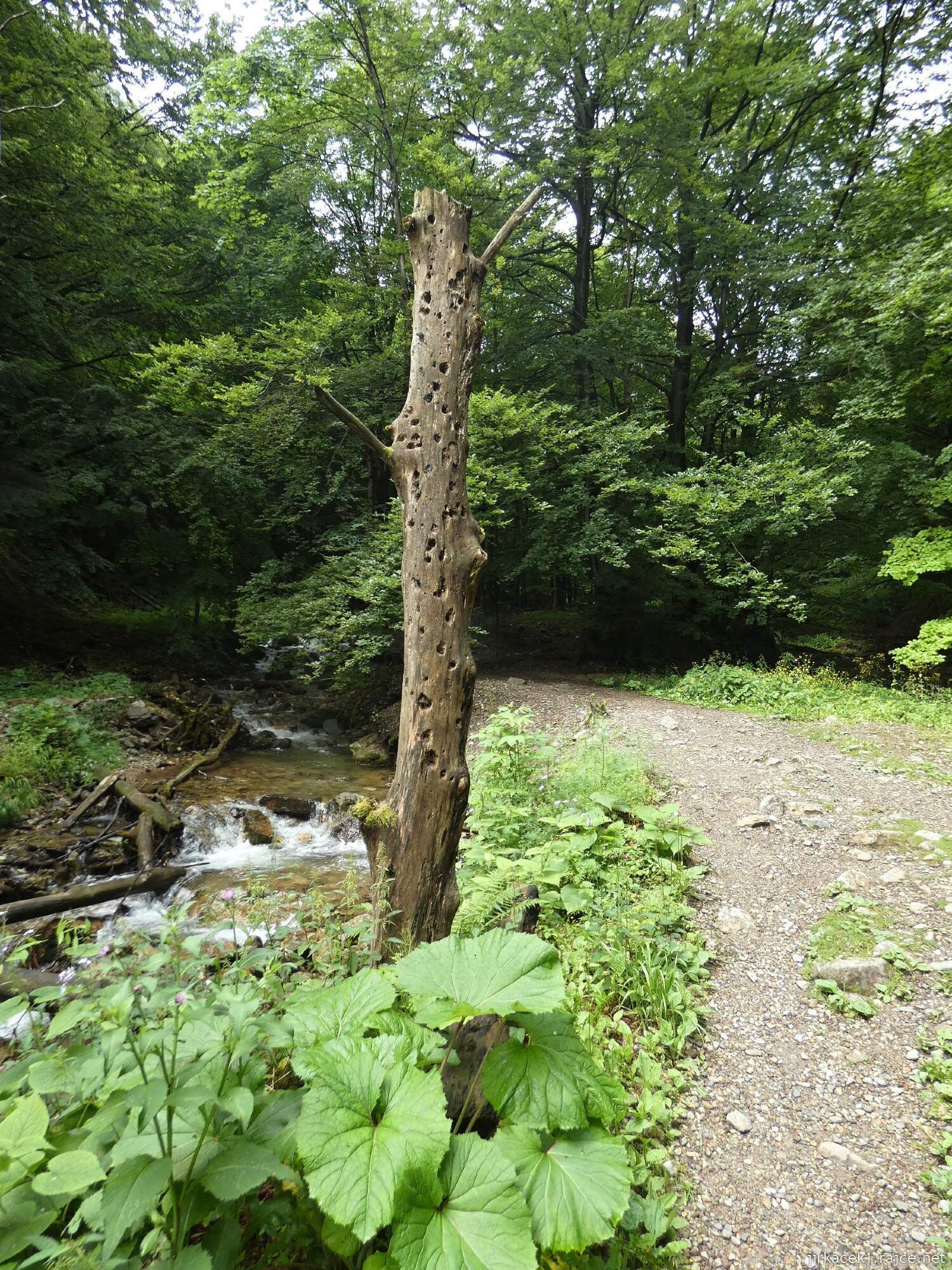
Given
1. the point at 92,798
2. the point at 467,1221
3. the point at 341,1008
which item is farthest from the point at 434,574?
the point at 92,798

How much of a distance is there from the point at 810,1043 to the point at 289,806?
19.9 feet

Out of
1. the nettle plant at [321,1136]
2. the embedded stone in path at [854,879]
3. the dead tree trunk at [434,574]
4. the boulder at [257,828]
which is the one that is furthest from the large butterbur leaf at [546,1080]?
the boulder at [257,828]

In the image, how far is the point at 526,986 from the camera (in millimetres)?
1371

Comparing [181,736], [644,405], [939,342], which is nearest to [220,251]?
[644,405]

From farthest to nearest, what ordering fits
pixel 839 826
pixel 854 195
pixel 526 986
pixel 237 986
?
pixel 854 195 < pixel 839 826 < pixel 237 986 < pixel 526 986

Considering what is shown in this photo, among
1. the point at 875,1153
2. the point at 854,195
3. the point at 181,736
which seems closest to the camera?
the point at 875,1153

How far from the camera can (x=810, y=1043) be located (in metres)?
2.60

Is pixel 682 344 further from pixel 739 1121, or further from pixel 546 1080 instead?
pixel 546 1080

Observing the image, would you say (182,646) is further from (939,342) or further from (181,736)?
(939,342)

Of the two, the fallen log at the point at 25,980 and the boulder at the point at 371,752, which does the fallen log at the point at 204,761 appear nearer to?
the boulder at the point at 371,752

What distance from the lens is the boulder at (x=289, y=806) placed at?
281 inches

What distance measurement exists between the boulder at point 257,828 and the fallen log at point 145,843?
0.96m

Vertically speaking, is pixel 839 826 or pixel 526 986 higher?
pixel 526 986

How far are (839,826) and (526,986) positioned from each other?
14.0ft
